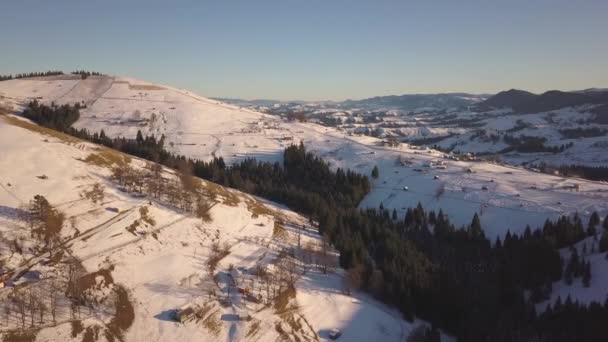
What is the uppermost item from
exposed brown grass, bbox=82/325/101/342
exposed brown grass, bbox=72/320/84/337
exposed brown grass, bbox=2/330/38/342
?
exposed brown grass, bbox=2/330/38/342

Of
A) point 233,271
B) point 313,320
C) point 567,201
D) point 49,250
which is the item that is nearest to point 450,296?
point 313,320

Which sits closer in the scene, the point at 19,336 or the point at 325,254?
the point at 19,336

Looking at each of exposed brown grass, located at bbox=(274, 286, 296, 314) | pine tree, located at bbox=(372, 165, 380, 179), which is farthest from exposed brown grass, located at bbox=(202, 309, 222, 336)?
pine tree, located at bbox=(372, 165, 380, 179)

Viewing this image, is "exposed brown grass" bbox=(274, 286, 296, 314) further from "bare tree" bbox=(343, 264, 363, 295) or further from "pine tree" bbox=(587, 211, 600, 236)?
"pine tree" bbox=(587, 211, 600, 236)

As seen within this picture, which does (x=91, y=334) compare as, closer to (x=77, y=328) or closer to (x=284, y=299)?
(x=77, y=328)

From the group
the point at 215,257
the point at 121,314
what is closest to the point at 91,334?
the point at 121,314
